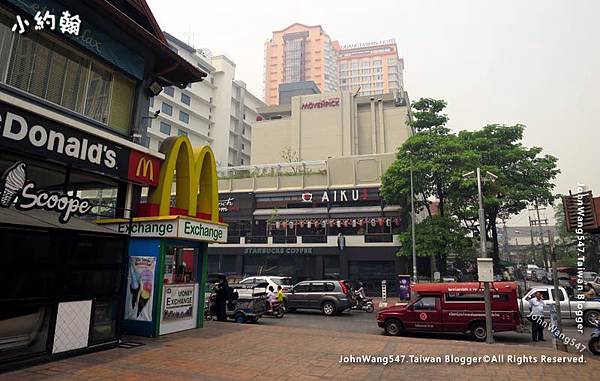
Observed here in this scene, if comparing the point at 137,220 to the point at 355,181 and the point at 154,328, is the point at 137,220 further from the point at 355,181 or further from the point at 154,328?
the point at 355,181

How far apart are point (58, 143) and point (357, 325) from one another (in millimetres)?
13331

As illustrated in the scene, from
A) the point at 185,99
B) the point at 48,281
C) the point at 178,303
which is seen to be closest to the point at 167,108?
the point at 185,99

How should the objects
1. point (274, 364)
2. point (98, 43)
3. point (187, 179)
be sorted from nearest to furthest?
1. point (274, 364)
2. point (98, 43)
3. point (187, 179)

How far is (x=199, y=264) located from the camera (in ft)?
42.2

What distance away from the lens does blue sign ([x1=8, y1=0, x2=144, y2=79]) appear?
8812 mm

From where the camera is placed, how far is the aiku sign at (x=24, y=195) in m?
6.60

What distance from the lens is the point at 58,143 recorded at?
28.8 ft

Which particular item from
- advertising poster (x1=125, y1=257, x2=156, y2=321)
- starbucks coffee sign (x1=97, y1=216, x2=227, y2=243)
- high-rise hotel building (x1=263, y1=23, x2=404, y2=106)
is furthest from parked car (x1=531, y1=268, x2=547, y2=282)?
high-rise hotel building (x1=263, y1=23, x2=404, y2=106)

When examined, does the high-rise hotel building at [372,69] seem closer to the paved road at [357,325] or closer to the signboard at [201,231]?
the paved road at [357,325]

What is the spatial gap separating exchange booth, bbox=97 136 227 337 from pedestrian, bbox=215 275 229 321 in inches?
72.8

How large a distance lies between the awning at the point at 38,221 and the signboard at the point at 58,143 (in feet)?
4.45

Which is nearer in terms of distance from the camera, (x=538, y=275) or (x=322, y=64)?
(x=538, y=275)

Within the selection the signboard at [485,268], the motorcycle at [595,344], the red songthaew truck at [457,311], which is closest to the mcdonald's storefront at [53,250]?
the red songthaew truck at [457,311]

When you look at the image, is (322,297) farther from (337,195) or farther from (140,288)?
(337,195)
